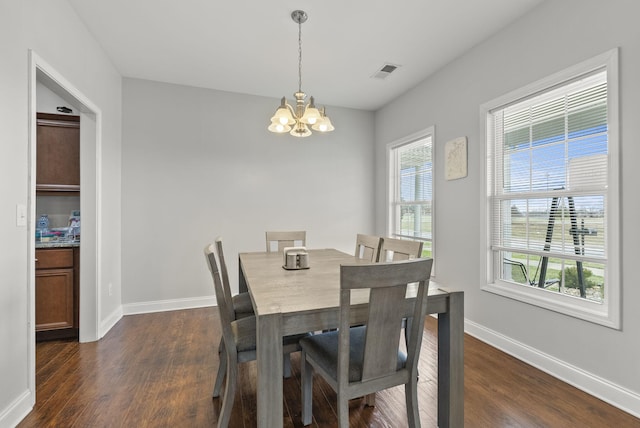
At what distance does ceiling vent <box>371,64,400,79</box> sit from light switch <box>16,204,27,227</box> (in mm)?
3291

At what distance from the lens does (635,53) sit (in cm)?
183

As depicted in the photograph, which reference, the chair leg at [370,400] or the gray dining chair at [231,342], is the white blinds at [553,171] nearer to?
the chair leg at [370,400]

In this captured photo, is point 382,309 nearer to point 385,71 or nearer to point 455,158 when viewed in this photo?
point 455,158

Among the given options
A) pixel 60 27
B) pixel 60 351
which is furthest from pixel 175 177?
pixel 60 351

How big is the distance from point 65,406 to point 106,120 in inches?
101

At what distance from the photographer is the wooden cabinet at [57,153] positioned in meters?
2.88

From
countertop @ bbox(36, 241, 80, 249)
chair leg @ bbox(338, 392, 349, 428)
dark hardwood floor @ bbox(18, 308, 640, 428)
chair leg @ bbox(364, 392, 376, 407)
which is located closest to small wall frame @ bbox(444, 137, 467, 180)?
dark hardwood floor @ bbox(18, 308, 640, 428)

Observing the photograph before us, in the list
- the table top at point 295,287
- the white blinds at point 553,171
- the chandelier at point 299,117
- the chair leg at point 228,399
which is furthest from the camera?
the chandelier at point 299,117

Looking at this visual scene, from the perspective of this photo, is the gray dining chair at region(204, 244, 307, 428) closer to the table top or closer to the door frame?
the table top

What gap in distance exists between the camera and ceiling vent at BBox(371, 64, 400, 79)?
10.9 feet

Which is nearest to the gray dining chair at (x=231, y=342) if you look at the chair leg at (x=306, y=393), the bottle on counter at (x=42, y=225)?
the chair leg at (x=306, y=393)

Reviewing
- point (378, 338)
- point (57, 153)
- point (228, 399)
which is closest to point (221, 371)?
point (228, 399)

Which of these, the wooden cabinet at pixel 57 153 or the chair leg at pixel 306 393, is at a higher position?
the wooden cabinet at pixel 57 153

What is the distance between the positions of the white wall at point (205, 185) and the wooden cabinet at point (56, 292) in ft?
2.48
